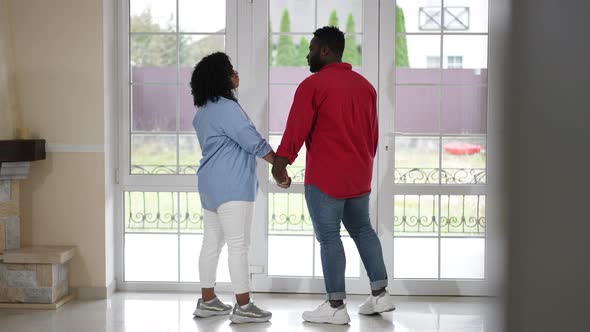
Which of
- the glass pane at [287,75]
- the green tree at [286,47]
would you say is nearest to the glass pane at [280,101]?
the glass pane at [287,75]

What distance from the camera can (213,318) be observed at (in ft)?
13.7

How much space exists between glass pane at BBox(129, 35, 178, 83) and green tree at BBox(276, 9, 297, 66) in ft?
2.24

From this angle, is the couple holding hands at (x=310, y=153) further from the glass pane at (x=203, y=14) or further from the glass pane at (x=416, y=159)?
the glass pane at (x=203, y=14)

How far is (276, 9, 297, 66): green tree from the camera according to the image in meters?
4.72

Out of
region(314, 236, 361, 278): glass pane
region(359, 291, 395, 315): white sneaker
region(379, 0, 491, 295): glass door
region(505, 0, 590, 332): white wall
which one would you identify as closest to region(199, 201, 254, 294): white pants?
region(359, 291, 395, 315): white sneaker

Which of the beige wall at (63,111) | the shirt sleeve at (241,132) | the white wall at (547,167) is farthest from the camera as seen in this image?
the beige wall at (63,111)

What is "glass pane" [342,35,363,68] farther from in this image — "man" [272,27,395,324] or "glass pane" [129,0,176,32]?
"glass pane" [129,0,176,32]

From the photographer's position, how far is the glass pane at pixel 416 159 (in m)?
4.74

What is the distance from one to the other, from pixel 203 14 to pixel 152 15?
13.2 inches

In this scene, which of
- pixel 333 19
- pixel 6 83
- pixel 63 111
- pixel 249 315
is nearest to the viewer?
pixel 249 315

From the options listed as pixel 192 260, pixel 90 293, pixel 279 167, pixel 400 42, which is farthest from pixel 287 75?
pixel 90 293

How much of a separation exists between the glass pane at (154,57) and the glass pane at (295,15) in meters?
0.70

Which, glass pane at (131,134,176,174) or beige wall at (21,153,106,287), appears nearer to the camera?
beige wall at (21,153,106,287)

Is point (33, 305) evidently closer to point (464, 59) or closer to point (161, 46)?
point (161, 46)
